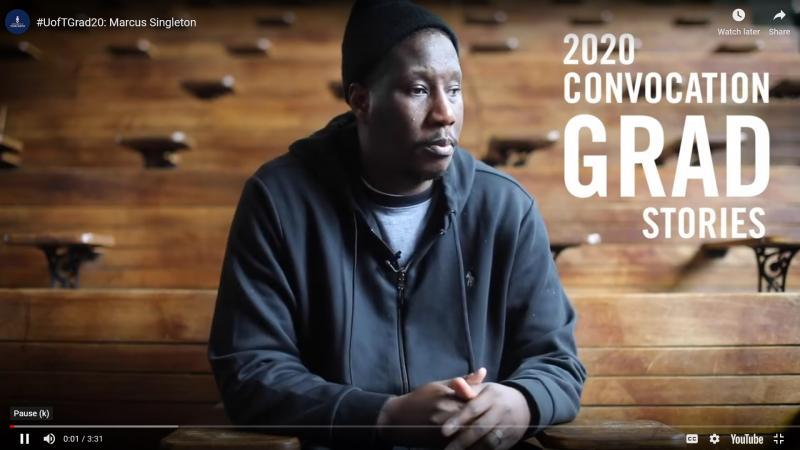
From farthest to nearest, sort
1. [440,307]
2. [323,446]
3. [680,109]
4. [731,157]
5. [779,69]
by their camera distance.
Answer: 1. [779,69]
2. [680,109]
3. [731,157]
4. [440,307]
5. [323,446]

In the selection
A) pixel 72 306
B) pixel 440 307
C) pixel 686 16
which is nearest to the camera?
pixel 440 307

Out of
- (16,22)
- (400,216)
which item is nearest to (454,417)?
(400,216)

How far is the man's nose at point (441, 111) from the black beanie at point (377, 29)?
0.09 meters

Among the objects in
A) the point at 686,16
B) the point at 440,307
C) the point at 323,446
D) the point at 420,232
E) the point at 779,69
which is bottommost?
the point at 323,446

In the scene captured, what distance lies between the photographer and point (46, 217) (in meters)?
1.83

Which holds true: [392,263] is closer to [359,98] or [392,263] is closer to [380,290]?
[380,290]

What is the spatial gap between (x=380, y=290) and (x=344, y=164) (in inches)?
7.7

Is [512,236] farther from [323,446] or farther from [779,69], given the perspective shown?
[779,69]

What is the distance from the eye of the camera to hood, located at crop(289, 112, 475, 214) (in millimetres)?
963

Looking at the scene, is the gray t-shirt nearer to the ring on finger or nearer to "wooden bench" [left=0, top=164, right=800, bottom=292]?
the ring on finger

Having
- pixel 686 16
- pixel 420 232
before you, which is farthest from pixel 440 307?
pixel 686 16

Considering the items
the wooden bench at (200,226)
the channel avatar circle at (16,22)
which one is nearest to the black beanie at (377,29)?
the channel avatar circle at (16,22)

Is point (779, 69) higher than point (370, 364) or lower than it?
higher

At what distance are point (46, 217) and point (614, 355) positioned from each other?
4.83 feet
